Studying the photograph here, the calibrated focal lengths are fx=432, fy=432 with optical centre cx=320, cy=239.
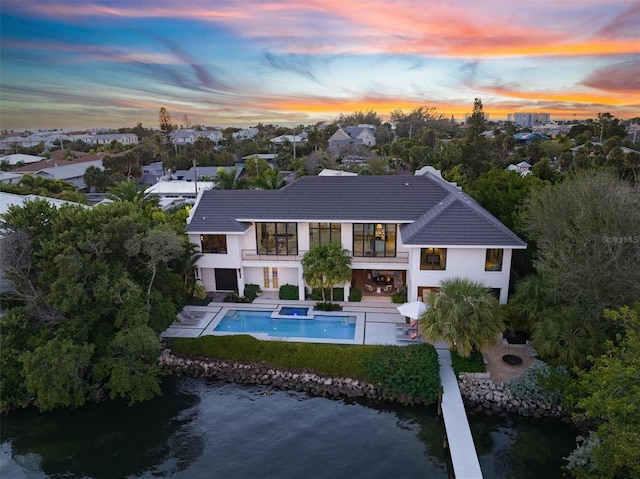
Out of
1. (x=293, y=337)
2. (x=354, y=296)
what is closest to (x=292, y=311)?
(x=293, y=337)

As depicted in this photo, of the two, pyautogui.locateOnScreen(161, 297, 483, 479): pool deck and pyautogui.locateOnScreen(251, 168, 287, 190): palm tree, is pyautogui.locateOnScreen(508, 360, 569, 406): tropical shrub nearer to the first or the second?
pyautogui.locateOnScreen(161, 297, 483, 479): pool deck

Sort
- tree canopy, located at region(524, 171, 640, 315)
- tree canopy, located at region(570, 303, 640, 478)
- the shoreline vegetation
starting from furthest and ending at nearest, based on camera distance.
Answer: the shoreline vegetation → tree canopy, located at region(524, 171, 640, 315) → tree canopy, located at region(570, 303, 640, 478)

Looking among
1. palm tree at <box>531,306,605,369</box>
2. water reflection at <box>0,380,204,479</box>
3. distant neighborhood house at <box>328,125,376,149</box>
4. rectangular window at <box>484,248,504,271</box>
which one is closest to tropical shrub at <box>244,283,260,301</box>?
water reflection at <box>0,380,204,479</box>

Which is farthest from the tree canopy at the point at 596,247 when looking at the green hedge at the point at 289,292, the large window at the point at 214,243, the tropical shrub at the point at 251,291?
the large window at the point at 214,243

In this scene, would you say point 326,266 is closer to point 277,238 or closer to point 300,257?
point 300,257

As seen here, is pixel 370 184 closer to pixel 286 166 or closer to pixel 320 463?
pixel 320 463
